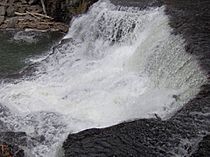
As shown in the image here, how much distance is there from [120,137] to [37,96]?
11.5ft

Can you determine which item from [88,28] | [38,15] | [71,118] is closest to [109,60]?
[88,28]

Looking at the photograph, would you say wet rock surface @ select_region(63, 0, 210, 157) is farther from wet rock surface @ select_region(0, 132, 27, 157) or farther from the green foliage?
the green foliage

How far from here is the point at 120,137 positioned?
6.04 metres

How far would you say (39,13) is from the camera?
46.9ft

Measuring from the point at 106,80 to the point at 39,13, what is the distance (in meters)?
5.78

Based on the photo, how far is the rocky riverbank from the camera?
45.3 ft

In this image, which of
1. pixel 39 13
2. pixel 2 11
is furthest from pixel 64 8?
pixel 2 11

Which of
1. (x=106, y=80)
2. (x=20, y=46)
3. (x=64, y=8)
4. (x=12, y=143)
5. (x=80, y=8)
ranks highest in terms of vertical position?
(x=80, y=8)

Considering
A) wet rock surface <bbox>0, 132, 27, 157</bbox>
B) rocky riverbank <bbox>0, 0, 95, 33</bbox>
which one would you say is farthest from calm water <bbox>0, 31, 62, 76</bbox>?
wet rock surface <bbox>0, 132, 27, 157</bbox>

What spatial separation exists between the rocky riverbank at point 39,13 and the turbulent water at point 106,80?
4.74 feet

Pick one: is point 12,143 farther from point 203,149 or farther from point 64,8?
point 64,8

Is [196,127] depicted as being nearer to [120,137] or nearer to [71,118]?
[120,137]

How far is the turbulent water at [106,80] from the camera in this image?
24.7 feet

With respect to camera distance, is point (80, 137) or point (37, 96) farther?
point (37, 96)
